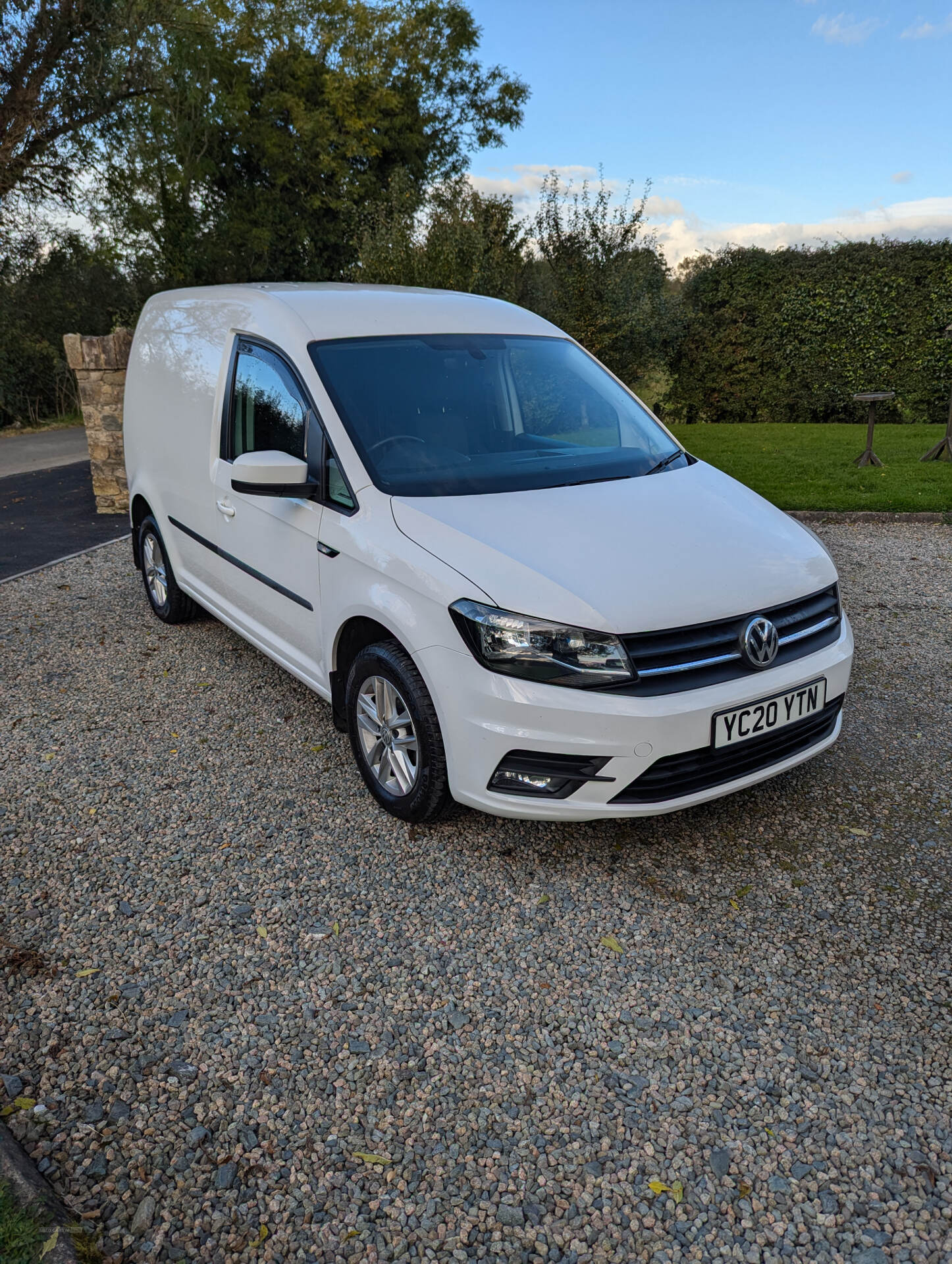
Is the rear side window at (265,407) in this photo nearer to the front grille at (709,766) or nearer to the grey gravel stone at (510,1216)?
the front grille at (709,766)

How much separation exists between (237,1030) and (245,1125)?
338 mm

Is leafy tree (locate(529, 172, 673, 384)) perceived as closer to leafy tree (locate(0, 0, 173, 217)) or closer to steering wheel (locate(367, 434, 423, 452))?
leafy tree (locate(0, 0, 173, 217))

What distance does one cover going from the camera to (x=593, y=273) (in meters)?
16.0

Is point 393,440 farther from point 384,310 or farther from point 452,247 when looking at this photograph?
point 452,247

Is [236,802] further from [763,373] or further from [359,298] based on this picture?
→ [763,373]

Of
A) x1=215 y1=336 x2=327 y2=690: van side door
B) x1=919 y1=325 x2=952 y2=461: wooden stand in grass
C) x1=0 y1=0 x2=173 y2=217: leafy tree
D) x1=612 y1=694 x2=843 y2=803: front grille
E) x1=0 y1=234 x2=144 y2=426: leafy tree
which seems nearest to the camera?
x1=612 y1=694 x2=843 y2=803: front grille

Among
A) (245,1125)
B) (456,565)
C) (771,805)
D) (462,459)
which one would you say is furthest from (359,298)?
(245,1125)

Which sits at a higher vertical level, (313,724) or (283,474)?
(283,474)

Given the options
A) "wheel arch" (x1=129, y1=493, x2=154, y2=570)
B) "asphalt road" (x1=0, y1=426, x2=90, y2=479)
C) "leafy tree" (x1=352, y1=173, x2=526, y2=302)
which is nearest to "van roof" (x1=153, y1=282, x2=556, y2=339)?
"wheel arch" (x1=129, y1=493, x2=154, y2=570)

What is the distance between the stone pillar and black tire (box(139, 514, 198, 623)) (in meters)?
3.06

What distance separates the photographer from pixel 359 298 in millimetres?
4188

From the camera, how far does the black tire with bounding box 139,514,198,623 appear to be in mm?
5848

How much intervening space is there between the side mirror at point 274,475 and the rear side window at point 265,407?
6.9 inches

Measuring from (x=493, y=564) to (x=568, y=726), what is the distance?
60cm
